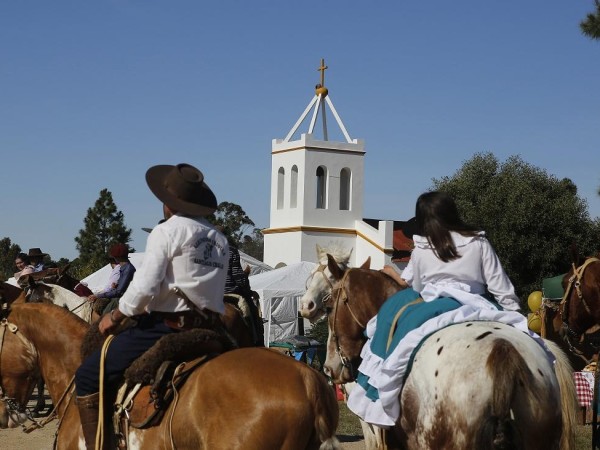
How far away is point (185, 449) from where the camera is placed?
4.95 metres

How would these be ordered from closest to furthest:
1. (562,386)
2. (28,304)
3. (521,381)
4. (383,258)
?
(521,381) → (562,386) → (28,304) → (383,258)

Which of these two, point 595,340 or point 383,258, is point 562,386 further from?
point 383,258

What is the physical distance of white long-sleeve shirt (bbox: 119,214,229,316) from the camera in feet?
17.0

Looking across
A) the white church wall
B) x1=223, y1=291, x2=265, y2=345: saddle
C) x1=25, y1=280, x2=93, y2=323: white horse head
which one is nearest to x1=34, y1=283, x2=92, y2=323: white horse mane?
x1=25, y1=280, x2=93, y2=323: white horse head

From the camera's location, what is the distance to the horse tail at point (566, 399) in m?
5.04

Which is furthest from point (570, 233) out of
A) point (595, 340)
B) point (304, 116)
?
point (595, 340)

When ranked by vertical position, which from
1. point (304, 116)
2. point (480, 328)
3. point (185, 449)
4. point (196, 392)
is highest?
point (304, 116)

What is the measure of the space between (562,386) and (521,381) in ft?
2.52

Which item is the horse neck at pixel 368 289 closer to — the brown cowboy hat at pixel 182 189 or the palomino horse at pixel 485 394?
the palomino horse at pixel 485 394

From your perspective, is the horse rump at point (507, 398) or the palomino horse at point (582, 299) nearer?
the horse rump at point (507, 398)

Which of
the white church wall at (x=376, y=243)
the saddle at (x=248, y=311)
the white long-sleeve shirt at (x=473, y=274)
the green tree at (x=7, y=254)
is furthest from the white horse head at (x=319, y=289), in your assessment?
the green tree at (x=7, y=254)

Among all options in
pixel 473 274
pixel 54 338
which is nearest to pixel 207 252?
pixel 54 338

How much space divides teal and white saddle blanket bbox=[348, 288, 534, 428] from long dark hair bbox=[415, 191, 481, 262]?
0.33 m

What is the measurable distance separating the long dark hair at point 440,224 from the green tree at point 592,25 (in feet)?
34.0
